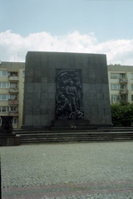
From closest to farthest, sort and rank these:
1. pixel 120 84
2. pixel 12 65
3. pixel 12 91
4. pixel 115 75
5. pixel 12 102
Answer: pixel 12 102, pixel 12 91, pixel 12 65, pixel 115 75, pixel 120 84

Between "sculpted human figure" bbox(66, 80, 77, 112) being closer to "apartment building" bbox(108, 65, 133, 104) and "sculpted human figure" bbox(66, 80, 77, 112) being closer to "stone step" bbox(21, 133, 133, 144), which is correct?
"stone step" bbox(21, 133, 133, 144)

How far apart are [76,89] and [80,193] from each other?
1786cm

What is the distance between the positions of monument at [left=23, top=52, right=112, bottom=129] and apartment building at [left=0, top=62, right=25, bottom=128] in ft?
97.2

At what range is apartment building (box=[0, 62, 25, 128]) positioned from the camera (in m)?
51.2

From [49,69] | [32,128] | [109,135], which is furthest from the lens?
[49,69]

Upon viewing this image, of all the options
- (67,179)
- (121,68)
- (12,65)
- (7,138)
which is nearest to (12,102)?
(12,65)

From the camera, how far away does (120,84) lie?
193 feet

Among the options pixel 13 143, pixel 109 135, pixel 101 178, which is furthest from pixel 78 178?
pixel 109 135

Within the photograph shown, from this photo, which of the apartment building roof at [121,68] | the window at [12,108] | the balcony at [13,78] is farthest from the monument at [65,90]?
the apartment building roof at [121,68]

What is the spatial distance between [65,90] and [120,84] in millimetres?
39056

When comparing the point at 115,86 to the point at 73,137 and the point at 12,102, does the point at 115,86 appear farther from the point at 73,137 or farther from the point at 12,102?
the point at 73,137

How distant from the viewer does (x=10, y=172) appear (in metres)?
6.66

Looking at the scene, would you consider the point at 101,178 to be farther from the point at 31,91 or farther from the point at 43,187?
the point at 31,91

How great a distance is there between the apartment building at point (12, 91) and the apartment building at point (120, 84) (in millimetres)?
21053
